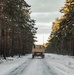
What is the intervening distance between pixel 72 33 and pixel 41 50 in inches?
278

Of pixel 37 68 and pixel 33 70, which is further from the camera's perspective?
pixel 37 68

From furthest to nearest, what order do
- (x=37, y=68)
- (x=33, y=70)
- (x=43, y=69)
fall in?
(x=37, y=68), (x=43, y=69), (x=33, y=70)

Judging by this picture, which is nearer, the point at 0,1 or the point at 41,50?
the point at 0,1

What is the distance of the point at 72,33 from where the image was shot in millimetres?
59250

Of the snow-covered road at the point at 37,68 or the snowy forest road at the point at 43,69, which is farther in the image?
the snow-covered road at the point at 37,68

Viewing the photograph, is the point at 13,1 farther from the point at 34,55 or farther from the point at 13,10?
the point at 34,55

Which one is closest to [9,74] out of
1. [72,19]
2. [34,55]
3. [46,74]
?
[46,74]

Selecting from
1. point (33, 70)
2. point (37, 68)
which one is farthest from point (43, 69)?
point (33, 70)

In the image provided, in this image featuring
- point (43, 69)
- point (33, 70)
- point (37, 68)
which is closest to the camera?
point (33, 70)

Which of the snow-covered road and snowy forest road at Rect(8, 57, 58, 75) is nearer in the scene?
snowy forest road at Rect(8, 57, 58, 75)

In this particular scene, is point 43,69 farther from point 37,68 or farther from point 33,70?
point 33,70

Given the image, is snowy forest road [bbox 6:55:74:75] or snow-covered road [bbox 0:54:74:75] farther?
snow-covered road [bbox 0:54:74:75]

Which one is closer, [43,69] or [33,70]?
[33,70]

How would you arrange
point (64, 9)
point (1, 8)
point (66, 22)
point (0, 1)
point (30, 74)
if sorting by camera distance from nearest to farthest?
1. point (30, 74)
2. point (0, 1)
3. point (1, 8)
4. point (66, 22)
5. point (64, 9)
